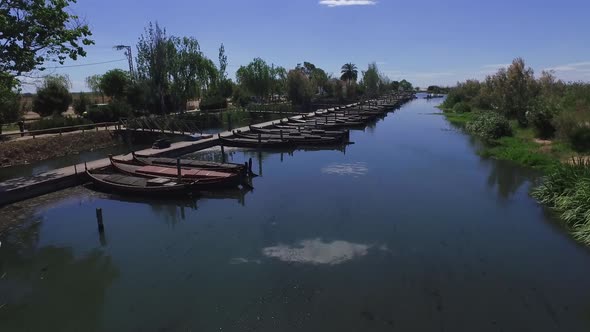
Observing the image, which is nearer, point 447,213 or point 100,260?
point 100,260

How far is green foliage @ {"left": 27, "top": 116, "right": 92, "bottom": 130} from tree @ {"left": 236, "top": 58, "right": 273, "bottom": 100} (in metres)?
41.0

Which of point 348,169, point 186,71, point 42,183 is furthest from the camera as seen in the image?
point 186,71

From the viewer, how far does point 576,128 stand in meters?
26.0

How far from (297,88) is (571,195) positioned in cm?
6772

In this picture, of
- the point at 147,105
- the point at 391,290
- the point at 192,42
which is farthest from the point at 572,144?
the point at 192,42

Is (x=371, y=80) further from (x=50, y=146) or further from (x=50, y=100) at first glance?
(x=50, y=146)

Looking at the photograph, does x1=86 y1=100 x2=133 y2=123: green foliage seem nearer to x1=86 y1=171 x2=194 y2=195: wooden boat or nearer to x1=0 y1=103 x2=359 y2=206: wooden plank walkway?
x1=0 y1=103 x2=359 y2=206: wooden plank walkway

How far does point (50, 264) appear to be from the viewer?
45.4 feet

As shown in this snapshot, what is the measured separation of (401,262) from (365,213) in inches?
192

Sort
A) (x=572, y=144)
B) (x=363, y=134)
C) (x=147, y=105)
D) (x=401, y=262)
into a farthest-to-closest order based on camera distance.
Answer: (x=147, y=105), (x=363, y=134), (x=572, y=144), (x=401, y=262)

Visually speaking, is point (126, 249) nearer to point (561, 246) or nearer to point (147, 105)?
point (561, 246)

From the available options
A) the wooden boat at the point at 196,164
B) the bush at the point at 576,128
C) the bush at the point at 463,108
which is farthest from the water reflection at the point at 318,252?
the bush at the point at 463,108

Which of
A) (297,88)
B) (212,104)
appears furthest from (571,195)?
(297,88)

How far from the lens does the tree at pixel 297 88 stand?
81.2 metres
